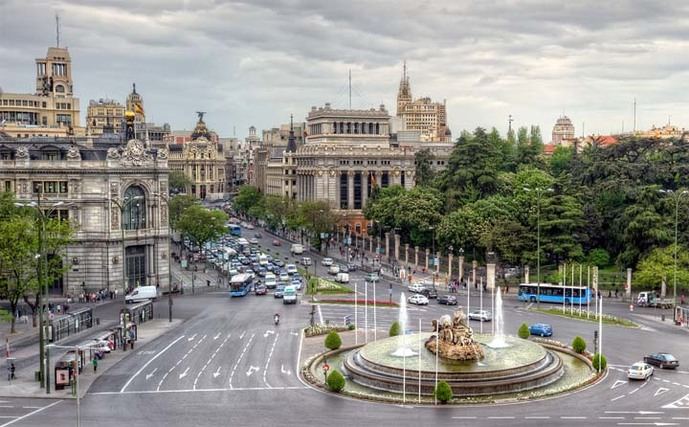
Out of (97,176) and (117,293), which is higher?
(97,176)

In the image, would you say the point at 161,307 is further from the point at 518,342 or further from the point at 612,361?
the point at 612,361

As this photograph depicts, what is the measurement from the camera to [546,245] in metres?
94.0

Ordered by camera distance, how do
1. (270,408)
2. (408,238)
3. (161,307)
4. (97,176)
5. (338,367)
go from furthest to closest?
(408,238)
(97,176)
(161,307)
(338,367)
(270,408)

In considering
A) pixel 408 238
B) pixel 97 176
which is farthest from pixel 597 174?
pixel 97 176

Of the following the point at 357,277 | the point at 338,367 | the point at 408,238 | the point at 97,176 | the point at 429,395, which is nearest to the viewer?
the point at 429,395

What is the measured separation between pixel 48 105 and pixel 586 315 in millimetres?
136807

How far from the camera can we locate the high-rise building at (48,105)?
6191 inches

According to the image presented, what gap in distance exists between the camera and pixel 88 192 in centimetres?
8906

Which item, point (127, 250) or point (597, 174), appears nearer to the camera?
point (127, 250)

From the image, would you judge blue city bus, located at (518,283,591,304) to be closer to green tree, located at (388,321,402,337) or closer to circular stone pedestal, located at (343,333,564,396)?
green tree, located at (388,321,402,337)

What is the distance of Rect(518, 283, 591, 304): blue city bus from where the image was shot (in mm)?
81750

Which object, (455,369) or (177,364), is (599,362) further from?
(177,364)

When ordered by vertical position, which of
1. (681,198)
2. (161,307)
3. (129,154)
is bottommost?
(161,307)

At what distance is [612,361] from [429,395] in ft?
53.3
